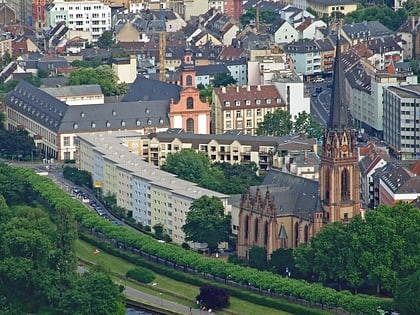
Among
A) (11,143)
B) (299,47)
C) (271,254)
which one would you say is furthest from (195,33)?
(271,254)

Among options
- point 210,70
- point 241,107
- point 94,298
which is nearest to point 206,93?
point 241,107

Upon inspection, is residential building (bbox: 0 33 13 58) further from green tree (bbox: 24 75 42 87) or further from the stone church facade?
the stone church facade

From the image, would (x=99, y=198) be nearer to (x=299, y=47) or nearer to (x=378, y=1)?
(x=299, y=47)

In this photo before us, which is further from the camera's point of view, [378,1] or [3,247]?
[378,1]

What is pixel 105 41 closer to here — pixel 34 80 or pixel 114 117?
pixel 34 80

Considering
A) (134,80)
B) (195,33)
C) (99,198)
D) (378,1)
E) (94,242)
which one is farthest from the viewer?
(378,1)

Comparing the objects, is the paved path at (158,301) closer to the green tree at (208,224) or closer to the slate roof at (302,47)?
the green tree at (208,224)
